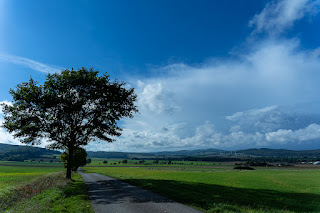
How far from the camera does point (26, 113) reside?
1211 inches

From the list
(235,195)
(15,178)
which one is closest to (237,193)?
(235,195)

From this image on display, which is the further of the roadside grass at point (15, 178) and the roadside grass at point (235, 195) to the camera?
the roadside grass at point (15, 178)

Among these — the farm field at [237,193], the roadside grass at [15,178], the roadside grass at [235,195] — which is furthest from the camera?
the roadside grass at [15,178]

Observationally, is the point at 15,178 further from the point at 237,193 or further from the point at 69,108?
the point at 237,193

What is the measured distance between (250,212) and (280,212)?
2854 millimetres

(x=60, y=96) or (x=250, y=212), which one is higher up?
(x=60, y=96)

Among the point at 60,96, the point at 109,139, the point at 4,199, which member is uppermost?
the point at 60,96

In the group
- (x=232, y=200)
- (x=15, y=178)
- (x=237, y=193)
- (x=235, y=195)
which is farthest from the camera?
(x=15, y=178)

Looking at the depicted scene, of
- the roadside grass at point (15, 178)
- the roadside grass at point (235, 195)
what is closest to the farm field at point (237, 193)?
the roadside grass at point (235, 195)

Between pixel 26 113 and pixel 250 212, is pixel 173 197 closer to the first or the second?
pixel 250 212

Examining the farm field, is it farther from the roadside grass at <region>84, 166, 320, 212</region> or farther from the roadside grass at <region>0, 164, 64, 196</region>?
the roadside grass at <region>0, 164, 64, 196</region>

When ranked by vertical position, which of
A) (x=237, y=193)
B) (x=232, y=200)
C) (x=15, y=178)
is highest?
(x=232, y=200)

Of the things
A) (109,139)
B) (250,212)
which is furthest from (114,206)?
(109,139)

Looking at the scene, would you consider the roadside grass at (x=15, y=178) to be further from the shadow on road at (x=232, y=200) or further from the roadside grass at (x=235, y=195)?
the shadow on road at (x=232, y=200)
